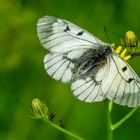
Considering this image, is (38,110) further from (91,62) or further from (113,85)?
(113,85)

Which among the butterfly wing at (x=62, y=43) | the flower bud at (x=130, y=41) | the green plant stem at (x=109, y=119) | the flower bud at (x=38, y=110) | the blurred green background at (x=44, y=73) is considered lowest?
the blurred green background at (x=44, y=73)

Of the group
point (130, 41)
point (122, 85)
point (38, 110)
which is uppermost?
point (122, 85)

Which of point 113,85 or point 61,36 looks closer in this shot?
point 113,85

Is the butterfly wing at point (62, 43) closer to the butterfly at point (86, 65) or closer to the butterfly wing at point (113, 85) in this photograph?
the butterfly at point (86, 65)

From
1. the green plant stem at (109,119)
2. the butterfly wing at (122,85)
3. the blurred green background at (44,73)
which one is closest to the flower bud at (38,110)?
the green plant stem at (109,119)

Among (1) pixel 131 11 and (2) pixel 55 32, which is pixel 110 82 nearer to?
(2) pixel 55 32

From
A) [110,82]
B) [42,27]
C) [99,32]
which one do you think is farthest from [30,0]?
[110,82]

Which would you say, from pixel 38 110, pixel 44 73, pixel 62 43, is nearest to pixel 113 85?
pixel 62 43
